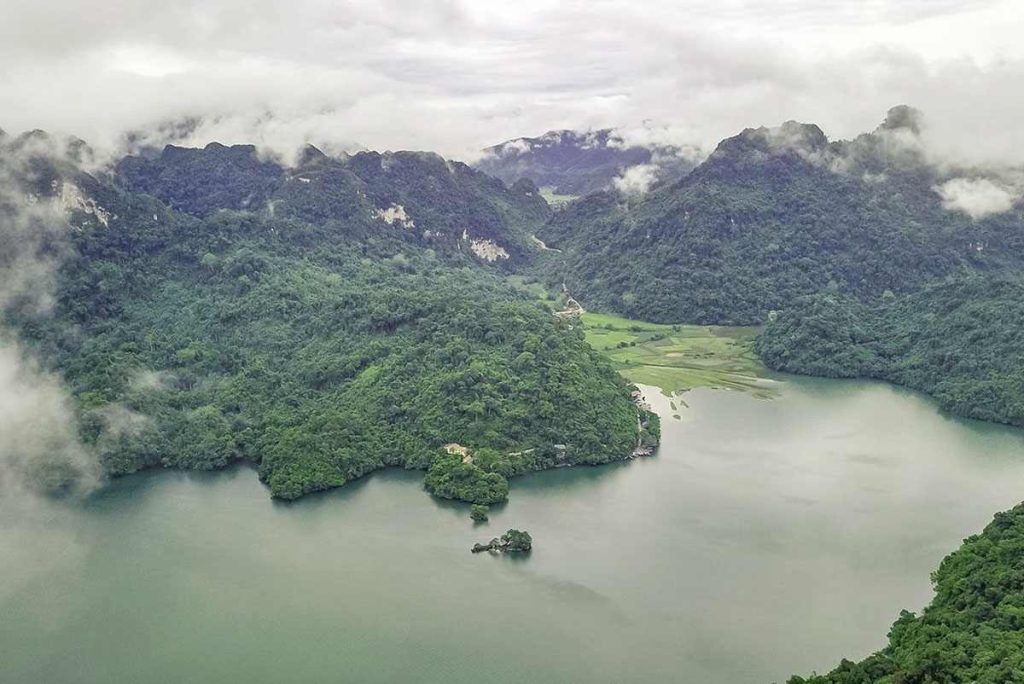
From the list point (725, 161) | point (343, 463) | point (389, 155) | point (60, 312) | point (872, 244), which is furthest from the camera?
point (389, 155)

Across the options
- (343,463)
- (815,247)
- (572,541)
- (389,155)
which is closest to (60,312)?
(343,463)

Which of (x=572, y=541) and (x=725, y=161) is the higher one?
(x=725, y=161)

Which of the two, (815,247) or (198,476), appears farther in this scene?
(815,247)

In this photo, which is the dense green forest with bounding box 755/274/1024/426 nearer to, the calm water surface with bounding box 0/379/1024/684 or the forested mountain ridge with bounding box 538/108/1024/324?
the calm water surface with bounding box 0/379/1024/684

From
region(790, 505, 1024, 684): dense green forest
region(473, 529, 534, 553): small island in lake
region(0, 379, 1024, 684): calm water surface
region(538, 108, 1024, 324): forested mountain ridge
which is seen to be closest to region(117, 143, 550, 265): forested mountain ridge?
region(538, 108, 1024, 324): forested mountain ridge

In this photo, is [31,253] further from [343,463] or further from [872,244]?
[872,244]

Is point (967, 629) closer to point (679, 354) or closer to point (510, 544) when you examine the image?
point (510, 544)
